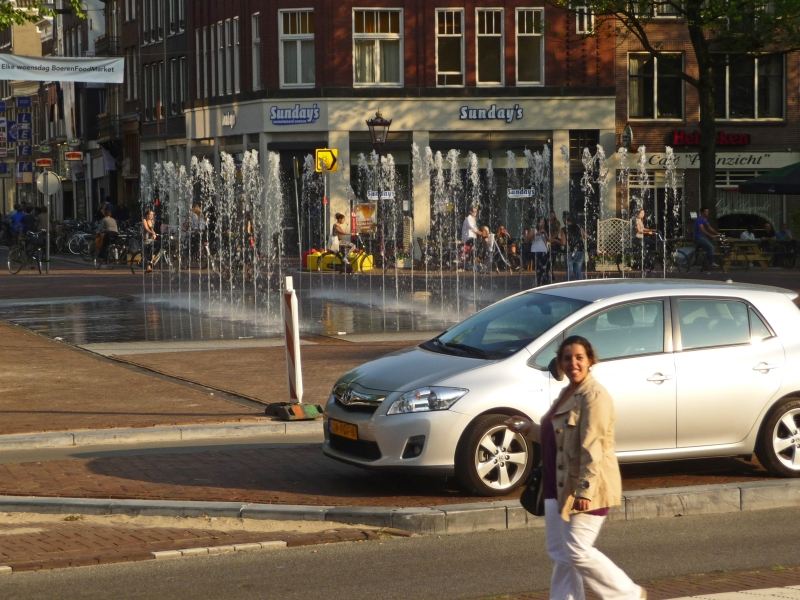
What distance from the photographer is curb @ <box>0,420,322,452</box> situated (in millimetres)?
12930

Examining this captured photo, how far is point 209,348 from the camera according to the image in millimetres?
20812

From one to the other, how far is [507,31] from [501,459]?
42.3m

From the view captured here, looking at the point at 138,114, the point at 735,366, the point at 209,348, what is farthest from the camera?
the point at 138,114

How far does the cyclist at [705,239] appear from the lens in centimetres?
3928

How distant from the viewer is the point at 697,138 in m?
51.9

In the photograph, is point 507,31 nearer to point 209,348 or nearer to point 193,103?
point 193,103

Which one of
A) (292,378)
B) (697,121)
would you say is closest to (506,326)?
(292,378)

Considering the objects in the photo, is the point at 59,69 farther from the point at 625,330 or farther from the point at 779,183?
the point at 779,183

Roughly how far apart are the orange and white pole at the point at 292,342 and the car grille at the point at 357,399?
10.6 ft

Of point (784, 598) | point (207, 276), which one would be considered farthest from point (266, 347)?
point (207, 276)

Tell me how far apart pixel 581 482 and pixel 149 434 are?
7399 mm

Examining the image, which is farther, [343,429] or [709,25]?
[709,25]

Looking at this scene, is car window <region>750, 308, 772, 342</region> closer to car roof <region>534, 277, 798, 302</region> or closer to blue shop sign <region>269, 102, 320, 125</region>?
car roof <region>534, 277, 798, 302</region>

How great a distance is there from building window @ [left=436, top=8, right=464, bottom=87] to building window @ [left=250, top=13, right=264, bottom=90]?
20.2ft
